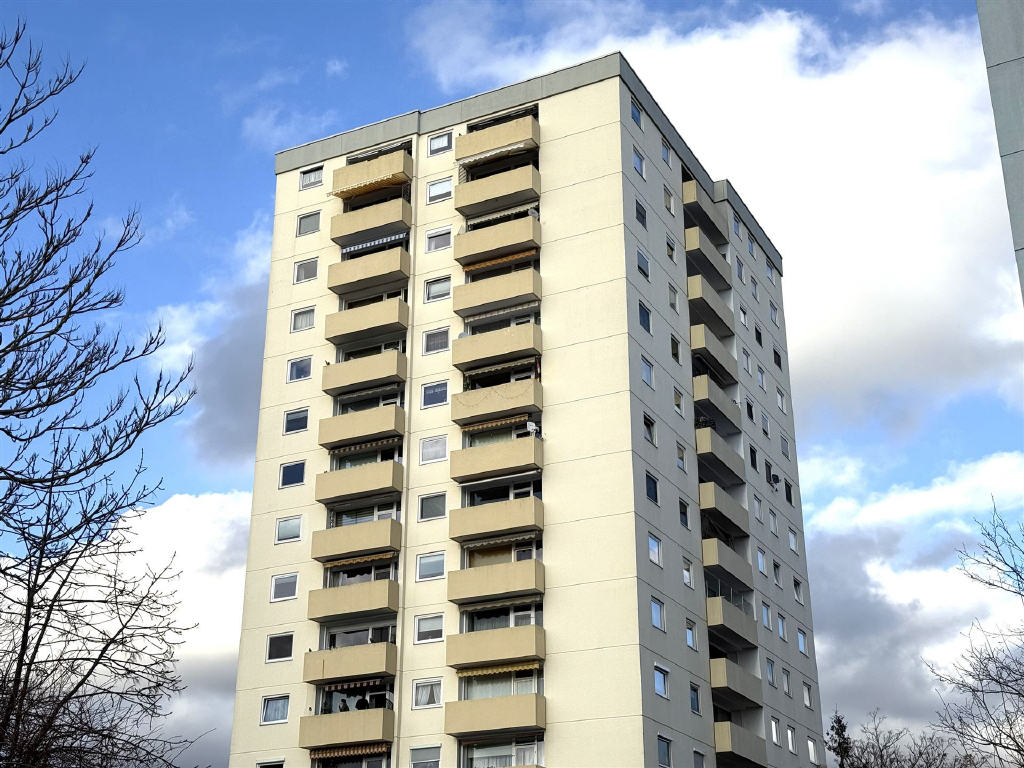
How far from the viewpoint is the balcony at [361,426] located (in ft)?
168

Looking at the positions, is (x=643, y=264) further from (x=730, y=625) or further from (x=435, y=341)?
(x=730, y=625)

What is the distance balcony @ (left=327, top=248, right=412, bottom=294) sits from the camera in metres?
54.4

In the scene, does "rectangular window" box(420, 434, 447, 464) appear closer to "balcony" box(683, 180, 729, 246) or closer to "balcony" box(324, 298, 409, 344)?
"balcony" box(324, 298, 409, 344)

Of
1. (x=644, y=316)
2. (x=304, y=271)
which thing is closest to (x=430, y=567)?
(x=644, y=316)

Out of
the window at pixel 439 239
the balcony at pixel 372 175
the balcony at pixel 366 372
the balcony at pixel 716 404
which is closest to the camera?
the balcony at pixel 366 372

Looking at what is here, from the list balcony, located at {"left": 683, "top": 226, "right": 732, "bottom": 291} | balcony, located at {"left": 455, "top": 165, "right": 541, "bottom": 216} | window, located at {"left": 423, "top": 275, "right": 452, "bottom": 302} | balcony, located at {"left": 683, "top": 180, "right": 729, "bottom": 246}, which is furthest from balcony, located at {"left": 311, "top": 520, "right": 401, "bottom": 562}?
balcony, located at {"left": 683, "top": 180, "right": 729, "bottom": 246}

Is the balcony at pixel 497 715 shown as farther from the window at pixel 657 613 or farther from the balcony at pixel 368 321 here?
the balcony at pixel 368 321

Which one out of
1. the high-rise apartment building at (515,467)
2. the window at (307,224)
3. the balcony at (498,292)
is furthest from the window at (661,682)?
the window at (307,224)

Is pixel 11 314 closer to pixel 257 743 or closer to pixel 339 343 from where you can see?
pixel 257 743

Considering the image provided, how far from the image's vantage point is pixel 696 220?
6088 centimetres

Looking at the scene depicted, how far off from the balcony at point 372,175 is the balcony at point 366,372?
7714mm

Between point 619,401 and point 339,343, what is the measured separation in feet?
43.7

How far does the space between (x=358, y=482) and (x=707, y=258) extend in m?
19.2

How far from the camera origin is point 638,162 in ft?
178
